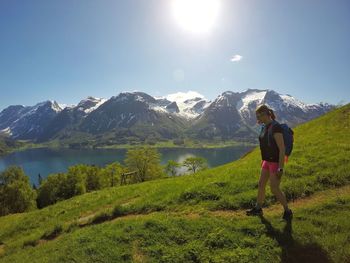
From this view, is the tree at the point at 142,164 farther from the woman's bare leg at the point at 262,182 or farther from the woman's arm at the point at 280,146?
the woman's arm at the point at 280,146

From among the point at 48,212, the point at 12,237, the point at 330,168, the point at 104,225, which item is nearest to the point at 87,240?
the point at 104,225

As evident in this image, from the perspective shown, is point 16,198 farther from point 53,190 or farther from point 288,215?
point 288,215

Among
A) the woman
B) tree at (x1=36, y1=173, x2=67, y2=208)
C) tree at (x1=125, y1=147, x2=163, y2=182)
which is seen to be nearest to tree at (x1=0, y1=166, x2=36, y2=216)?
tree at (x1=36, y1=173, x2=67, y2=208)

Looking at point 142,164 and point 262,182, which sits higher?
point 262,182

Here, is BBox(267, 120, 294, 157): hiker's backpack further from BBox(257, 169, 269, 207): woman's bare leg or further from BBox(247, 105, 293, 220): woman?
BBox(257, 169, 269, 207): woman's bare leg

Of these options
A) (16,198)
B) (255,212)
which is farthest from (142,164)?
(255,212)

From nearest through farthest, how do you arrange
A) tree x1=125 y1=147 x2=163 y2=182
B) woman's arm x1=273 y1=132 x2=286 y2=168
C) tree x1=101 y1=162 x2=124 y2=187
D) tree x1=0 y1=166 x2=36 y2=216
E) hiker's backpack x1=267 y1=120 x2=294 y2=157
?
1. woman's arm x1=273 y1=132 x2=286 y2=168
2. hiker's backpack x1=267 y1=120 x2=294 y2=157
3. tree x1=0 y1=166 x2=36 y2=216
4. tree x1=125 y1=147 x2=163 y2=182
5. tree x1=101 y1=162 x2=124 y2=187

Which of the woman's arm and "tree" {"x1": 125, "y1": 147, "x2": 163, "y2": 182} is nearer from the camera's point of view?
the woman's arm

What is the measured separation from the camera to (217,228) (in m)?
11.0

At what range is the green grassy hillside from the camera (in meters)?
9.52

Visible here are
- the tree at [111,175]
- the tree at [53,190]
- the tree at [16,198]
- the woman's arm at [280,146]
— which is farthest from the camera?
the tree at [111,175]

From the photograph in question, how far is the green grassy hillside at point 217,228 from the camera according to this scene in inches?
375

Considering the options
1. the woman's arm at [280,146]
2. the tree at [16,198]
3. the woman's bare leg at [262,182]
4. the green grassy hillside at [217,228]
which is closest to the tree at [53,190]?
the tree at [16,198]

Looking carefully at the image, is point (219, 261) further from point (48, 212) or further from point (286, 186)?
point (48, 212)
